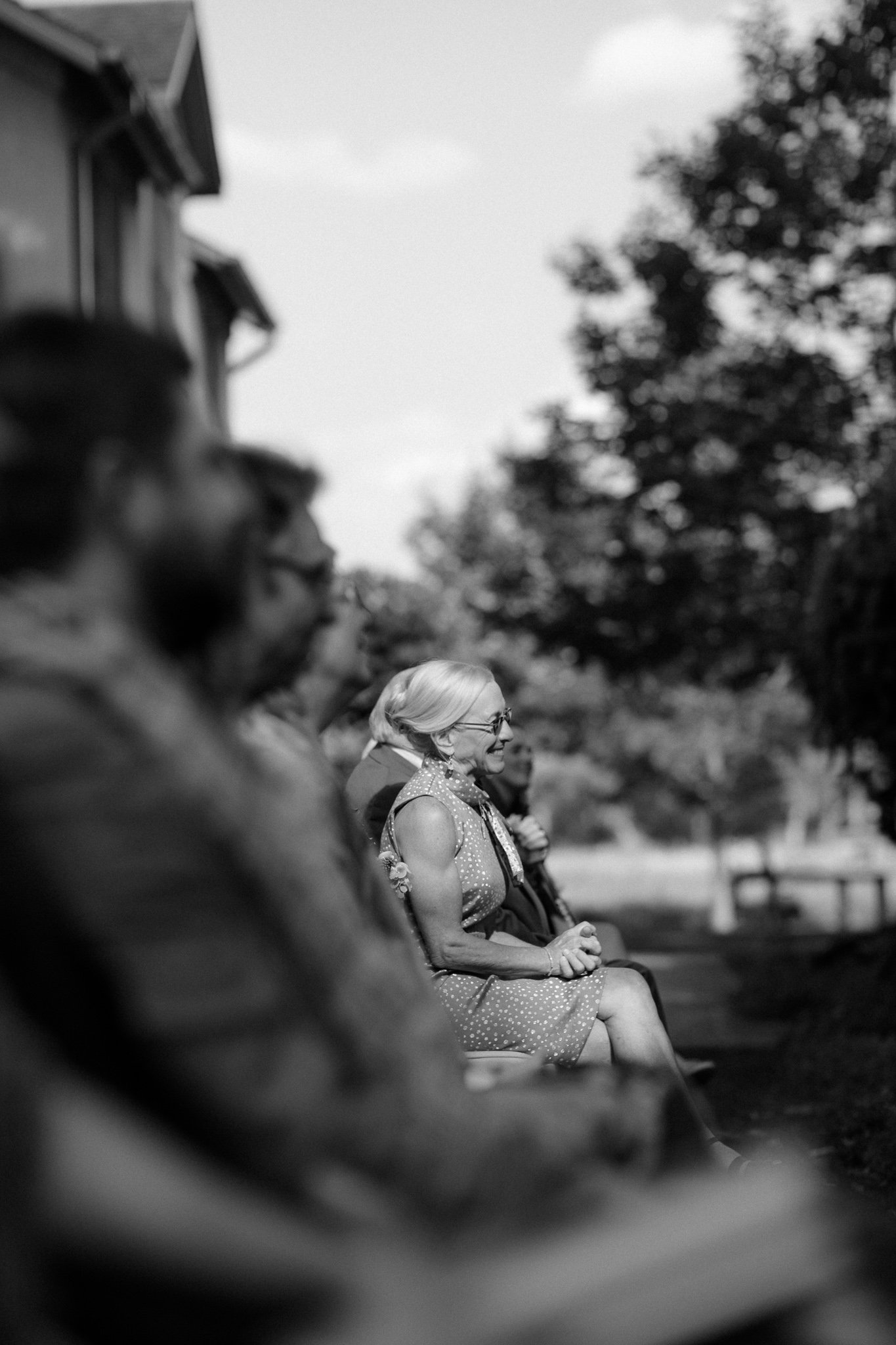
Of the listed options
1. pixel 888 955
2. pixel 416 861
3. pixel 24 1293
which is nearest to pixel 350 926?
pixel 24 1293

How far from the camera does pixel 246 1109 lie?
5.48 ft

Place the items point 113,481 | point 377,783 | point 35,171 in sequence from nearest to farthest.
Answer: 1. point 113,481
2. point 377,783
3. point 35,171

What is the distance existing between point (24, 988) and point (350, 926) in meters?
0.40

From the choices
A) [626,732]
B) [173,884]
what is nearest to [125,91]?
[173,884]

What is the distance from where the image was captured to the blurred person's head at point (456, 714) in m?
4.48

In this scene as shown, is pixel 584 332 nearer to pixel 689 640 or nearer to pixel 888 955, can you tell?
pixel 689 640

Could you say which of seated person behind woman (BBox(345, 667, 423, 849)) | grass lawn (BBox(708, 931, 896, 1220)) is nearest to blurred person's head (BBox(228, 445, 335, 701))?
seated person behind woman (BBox(345, 667, 423, 849))

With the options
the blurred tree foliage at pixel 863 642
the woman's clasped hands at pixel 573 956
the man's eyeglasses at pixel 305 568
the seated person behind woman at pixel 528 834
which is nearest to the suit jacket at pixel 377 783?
the seated person behind woman at pixel 528 834

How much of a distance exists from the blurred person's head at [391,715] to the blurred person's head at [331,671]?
5.18 ft

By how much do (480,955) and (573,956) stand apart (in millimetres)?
240

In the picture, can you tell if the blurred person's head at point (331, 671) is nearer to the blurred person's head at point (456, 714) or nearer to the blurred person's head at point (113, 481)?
the blurred person's head at point (113, 481)

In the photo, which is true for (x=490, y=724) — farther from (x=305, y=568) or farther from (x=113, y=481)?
(x=113, y=481)

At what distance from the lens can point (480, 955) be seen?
13.7 ft

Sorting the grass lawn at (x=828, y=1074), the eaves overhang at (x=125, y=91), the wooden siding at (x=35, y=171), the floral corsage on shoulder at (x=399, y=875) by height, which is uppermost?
the eaves overhang at (x=125, y=91)
